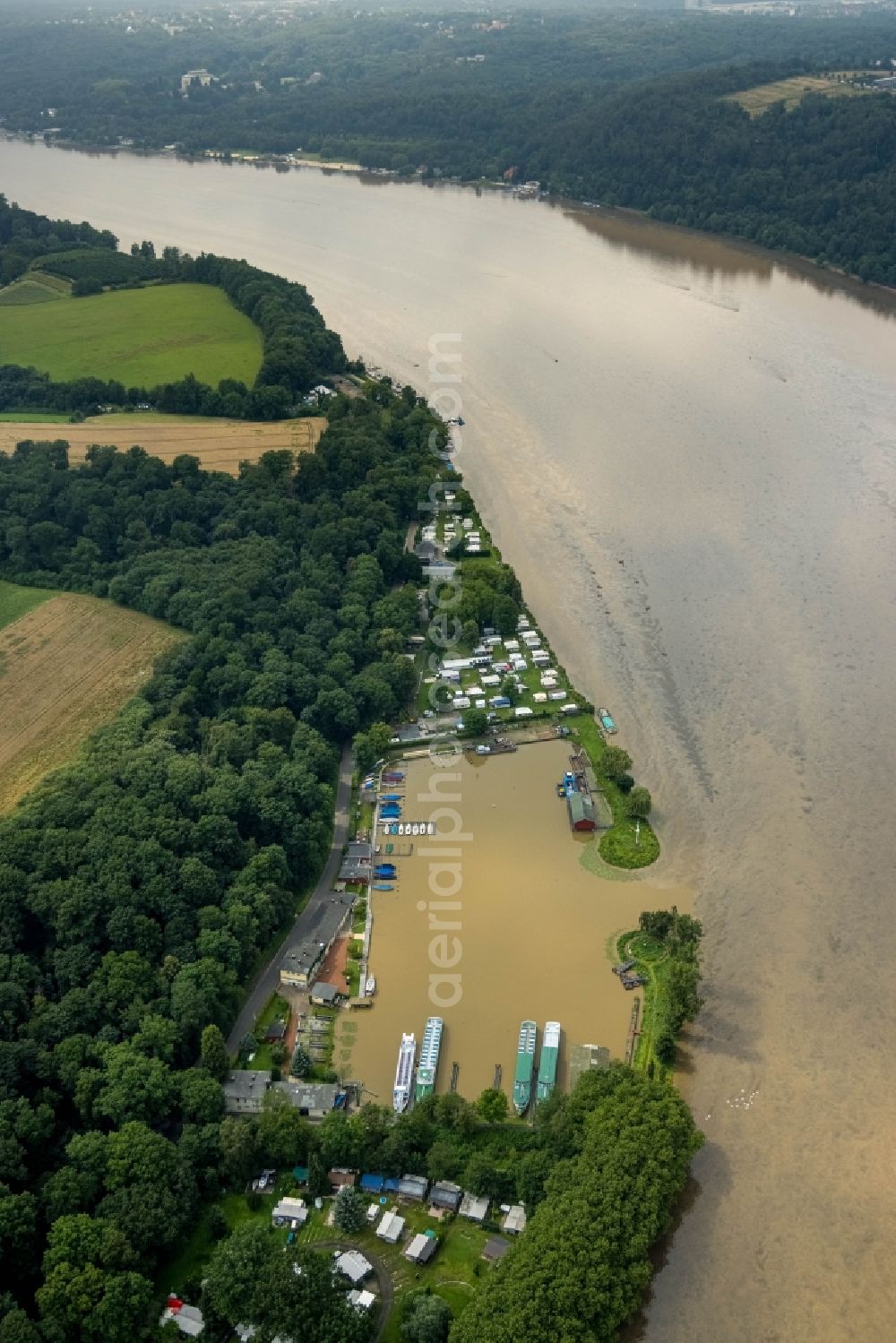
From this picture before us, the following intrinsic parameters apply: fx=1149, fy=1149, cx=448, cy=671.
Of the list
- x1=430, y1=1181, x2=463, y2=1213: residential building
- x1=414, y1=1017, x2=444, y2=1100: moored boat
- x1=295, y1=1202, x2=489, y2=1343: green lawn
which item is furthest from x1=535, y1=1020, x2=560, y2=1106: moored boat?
x1=295, y1=1202, x2=489, y2=1343: green lawn

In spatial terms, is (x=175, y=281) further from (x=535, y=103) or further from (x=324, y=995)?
(x=324, y=995)

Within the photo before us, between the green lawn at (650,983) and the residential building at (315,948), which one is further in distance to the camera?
the residential building at (315,948)

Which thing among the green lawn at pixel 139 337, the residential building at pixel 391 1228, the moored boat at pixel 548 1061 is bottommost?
the residential building at pixel 391 1228

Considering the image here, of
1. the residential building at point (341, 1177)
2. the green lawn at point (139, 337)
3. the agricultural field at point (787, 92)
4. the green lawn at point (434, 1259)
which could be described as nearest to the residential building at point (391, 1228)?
the green lawn at point (434, 1259)

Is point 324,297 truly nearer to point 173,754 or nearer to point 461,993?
point 173,754

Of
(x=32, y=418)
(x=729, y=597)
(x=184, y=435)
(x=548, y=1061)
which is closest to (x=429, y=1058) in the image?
(x=548, y=1061)

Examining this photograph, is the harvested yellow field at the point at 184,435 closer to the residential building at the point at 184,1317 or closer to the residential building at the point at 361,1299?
the residential building at the point at 184,1317
